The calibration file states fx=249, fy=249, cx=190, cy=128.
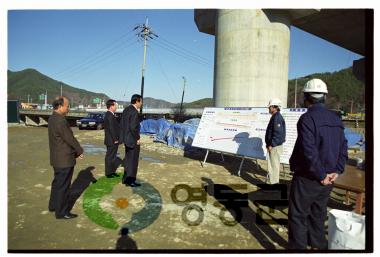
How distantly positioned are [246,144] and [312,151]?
4608 mm

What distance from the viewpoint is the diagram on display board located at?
6.70 metres

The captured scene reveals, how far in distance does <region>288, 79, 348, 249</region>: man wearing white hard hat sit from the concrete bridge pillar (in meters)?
9.90

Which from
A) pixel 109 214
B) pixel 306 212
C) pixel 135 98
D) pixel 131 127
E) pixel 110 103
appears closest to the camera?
pixel 306 212

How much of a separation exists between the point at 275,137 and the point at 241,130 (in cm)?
197

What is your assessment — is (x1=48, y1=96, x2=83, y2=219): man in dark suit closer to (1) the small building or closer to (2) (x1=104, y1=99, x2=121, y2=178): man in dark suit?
(2) (x1=104, y1=99, x2=121, y2=178): man in dark suit

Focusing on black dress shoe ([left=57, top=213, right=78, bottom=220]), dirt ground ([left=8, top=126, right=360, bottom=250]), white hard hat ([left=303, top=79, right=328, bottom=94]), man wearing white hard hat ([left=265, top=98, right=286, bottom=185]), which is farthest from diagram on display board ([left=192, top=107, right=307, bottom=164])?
black dress shoe ([left=57, top=213, right=78, bottom=220])

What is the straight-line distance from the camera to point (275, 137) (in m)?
5.97

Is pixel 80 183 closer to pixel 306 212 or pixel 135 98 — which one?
pixel 135 98

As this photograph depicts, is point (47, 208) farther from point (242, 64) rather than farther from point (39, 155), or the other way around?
point (242, 64)

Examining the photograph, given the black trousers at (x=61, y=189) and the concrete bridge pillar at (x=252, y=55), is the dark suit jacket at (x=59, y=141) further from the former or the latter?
the concrete bridge pillar at (x=252, y=55)

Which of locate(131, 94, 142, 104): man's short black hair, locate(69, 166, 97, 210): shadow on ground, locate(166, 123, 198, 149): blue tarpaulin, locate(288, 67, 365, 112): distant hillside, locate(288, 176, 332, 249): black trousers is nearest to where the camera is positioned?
locate(288, 176, 332, 249): black trousers

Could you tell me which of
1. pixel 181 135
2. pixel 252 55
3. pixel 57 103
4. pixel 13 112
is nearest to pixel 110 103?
pixel 57 103

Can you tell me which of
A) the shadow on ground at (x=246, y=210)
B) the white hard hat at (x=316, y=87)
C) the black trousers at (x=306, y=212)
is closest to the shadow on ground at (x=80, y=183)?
the shadow on ground at (x=246, y=210)

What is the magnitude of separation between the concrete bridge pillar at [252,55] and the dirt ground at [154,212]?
243 inches
